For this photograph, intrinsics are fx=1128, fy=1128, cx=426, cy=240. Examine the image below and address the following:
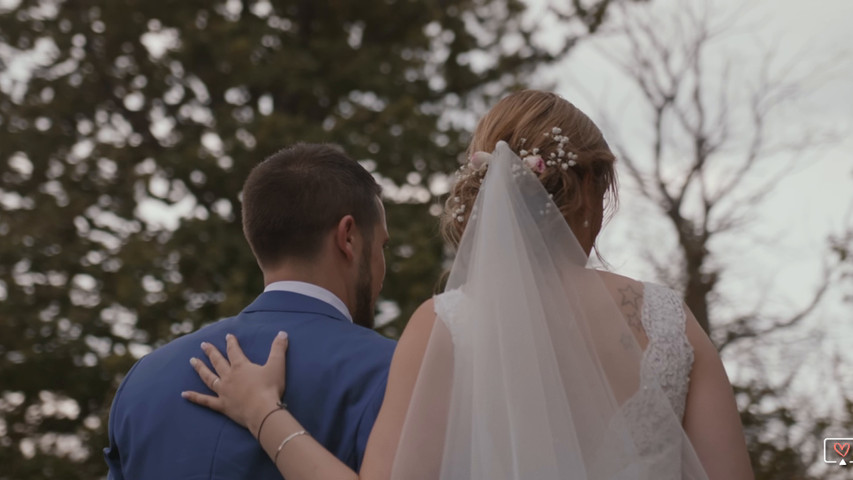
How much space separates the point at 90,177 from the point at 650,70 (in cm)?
915

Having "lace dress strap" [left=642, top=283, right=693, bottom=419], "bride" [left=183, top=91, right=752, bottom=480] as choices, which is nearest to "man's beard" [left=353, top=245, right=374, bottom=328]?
"bride" [left=183, top=91, right=752, bottom=480]

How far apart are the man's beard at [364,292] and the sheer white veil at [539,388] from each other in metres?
0.51

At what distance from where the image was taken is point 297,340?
115 inches

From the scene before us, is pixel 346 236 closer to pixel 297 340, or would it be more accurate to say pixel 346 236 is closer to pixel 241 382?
pixel 297 340

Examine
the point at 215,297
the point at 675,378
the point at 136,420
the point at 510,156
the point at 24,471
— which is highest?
the point at 510,156

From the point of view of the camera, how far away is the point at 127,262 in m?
11.4

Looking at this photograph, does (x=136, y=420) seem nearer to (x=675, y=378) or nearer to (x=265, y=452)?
(x=265, y=452)

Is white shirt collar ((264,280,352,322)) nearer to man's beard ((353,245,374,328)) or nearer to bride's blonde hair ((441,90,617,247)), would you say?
man's beard ((353,245,374,328))

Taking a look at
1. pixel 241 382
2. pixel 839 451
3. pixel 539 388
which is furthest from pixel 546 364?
pixel 839 451

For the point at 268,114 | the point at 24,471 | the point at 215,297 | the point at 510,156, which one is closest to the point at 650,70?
the point at 268,114

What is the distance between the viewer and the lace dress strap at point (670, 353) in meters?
2.52

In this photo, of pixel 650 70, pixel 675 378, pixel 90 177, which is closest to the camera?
pixel 675 378

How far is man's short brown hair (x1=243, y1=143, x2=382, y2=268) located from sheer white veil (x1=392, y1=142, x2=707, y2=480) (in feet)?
1.77

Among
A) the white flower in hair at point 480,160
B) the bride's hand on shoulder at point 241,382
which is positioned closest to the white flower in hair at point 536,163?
the white flower in hair at point 480,160
